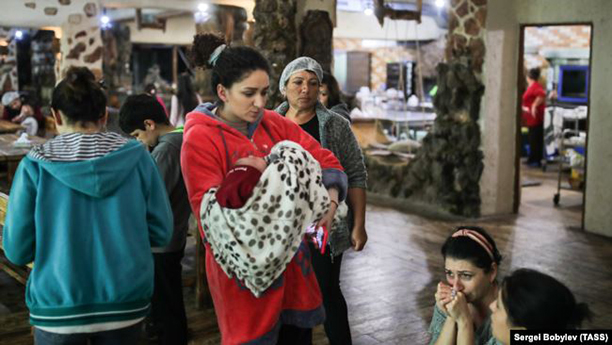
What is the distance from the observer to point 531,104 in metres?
10.9

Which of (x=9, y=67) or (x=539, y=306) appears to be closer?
(x=539, y=306)

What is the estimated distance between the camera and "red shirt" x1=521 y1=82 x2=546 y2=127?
10.8 m

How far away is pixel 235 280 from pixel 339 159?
118 cm

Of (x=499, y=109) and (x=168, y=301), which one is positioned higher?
(x=499, y=109)

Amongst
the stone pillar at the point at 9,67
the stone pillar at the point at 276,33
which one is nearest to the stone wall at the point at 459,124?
the stone pillar at the point at 276,33

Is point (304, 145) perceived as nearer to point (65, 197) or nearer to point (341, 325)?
point (65, 197)

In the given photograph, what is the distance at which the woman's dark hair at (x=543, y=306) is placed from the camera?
6.42ft

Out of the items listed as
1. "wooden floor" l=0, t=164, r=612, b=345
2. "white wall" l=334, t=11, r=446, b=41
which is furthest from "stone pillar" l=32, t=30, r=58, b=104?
"wooden floor" l=0, t=164, r=612, b=345

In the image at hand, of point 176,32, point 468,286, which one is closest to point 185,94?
point 468,286

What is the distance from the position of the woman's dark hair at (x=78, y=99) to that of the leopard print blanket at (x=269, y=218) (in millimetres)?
503

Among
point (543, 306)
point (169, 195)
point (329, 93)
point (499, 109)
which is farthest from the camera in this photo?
point (499, 109)

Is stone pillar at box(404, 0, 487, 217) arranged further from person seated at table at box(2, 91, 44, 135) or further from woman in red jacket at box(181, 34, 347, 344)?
woman in red jacket at box(181, 34, 347, 344)

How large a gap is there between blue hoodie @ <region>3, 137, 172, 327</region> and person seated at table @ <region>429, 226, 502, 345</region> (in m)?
1.00

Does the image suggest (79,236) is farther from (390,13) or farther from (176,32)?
(176,32)
